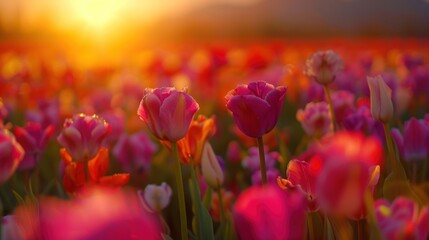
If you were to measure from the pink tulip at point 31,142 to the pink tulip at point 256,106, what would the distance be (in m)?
0.89

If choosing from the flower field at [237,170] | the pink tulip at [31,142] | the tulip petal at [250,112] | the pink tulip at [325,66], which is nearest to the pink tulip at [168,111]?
the flower field at [237,170]

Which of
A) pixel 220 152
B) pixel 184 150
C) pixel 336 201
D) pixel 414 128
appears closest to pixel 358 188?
pixel 336 201

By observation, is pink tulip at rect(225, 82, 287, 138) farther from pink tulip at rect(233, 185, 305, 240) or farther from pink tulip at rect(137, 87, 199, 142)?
pink tulip at rect(233, 185, 305, 240)

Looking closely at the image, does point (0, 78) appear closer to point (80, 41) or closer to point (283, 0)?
point (80, 41)

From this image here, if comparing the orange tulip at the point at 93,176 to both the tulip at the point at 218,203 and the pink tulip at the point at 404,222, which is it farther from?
the pink tulip at the point at 404,222

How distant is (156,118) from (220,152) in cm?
215

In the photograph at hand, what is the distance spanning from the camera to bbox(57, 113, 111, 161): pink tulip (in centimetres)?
166

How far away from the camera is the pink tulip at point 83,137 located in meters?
1.66

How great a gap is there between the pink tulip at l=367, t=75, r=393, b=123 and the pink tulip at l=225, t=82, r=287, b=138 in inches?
11.4

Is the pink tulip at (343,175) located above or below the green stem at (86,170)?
above

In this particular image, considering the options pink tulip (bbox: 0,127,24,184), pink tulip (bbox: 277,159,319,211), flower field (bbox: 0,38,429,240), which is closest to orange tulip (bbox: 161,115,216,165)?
flower field (bbox: 0,38,429,240)

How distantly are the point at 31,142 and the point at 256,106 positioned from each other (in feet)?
3.17

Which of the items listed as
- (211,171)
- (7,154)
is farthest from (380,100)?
(7,154)

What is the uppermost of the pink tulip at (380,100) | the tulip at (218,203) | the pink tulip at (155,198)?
the pink tulip at (380,100)
